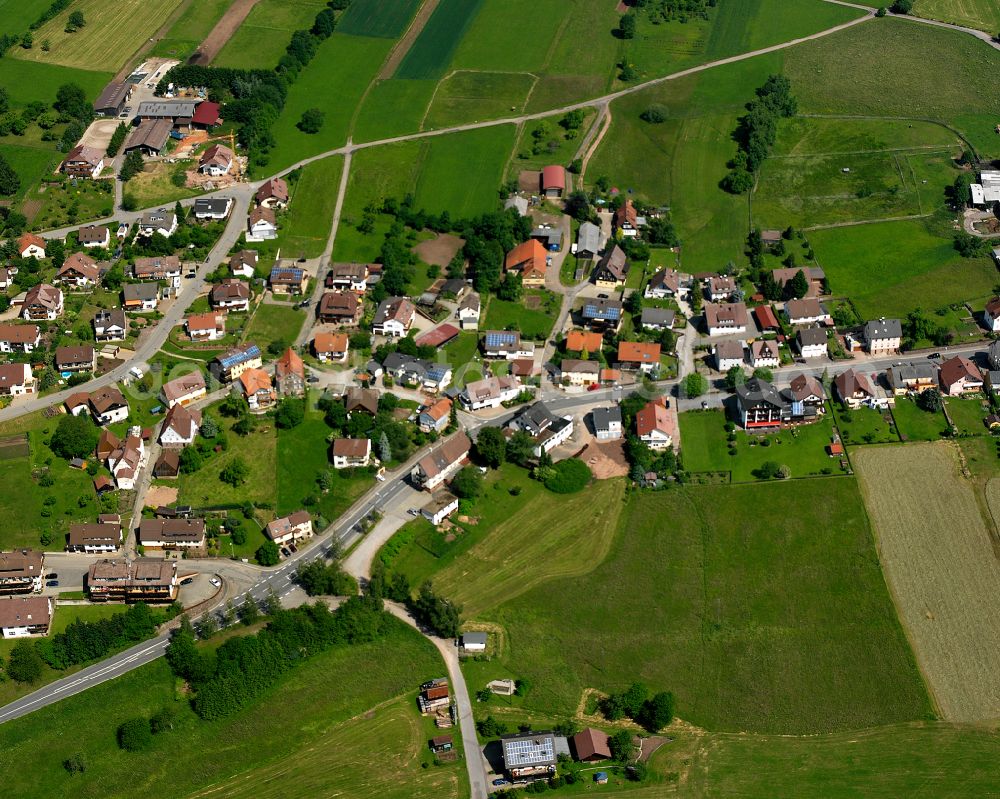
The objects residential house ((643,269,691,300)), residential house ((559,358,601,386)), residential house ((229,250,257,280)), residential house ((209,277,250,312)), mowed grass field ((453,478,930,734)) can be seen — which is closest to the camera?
mowed grass field ((453,478,930,734))

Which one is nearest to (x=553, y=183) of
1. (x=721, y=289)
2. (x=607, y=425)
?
(x=721, y=289)

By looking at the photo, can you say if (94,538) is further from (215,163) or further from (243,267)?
(215,163)

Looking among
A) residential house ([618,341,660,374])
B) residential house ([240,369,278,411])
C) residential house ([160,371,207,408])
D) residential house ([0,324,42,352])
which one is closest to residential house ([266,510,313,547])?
residential house ([240,369,278,411])

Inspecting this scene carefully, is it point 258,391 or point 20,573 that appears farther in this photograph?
point 258,391

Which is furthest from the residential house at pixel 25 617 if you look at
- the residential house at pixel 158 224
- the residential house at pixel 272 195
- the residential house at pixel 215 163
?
the residential house at pixel 215 163

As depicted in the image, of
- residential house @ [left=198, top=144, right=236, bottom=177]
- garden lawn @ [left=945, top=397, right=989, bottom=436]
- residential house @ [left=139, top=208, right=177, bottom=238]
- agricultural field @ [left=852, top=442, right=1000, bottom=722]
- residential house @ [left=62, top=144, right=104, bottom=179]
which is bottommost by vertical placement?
agricultural field @ [left=852, top=442, right=1000, bottom=722]

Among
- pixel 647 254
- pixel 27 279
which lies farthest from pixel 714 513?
pixel 27 279

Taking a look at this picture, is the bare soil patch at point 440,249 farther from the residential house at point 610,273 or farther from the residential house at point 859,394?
the residential house at point 859,394

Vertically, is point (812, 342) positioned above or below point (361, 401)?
below

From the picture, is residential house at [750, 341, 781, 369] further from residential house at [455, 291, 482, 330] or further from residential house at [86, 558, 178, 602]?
residential house at [86, 558, 178, 602]
